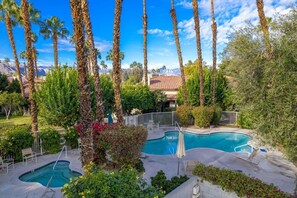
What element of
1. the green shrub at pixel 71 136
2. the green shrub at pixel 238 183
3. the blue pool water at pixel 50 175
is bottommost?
the blue pool water at pixel 50 175

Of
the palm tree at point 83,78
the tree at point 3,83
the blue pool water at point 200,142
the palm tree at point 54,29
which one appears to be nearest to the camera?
the palm tree at point 83,78

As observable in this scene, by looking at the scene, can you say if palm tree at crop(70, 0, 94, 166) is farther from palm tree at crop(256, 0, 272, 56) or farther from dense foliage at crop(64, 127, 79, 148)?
dense foliage at crop(64, 127, 79, 148)

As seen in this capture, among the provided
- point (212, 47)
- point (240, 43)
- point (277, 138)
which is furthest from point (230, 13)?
point (277, 138)

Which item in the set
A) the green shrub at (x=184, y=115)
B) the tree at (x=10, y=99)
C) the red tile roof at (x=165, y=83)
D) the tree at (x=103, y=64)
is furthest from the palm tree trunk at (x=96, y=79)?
the tree at (x=103, y=64)

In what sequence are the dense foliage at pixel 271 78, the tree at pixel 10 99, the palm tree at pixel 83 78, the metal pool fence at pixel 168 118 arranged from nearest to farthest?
1. the dense foliage at pixel 271 78
2. the palm tree at pixel 83 78
3. the metal pool fence at pixel 168 118
4. the tree at pixel 10 99

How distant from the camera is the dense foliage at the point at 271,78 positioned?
21.7ft

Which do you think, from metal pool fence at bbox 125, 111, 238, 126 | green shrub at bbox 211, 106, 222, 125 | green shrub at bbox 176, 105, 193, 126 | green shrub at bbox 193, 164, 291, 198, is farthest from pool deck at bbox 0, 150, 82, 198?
green shrub at bbox 211, 106, 222, 125

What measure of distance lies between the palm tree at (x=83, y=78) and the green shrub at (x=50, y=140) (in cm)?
671

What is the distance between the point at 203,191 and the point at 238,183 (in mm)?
1388

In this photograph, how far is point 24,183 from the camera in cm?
1005

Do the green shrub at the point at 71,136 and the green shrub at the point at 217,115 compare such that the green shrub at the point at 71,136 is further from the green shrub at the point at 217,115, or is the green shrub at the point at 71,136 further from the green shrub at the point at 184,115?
the green shrub at the point at 217,115

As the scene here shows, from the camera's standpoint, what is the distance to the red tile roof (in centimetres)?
3856

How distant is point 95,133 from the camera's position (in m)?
10.9

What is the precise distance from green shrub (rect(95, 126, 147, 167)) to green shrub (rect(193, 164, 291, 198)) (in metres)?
2.99
